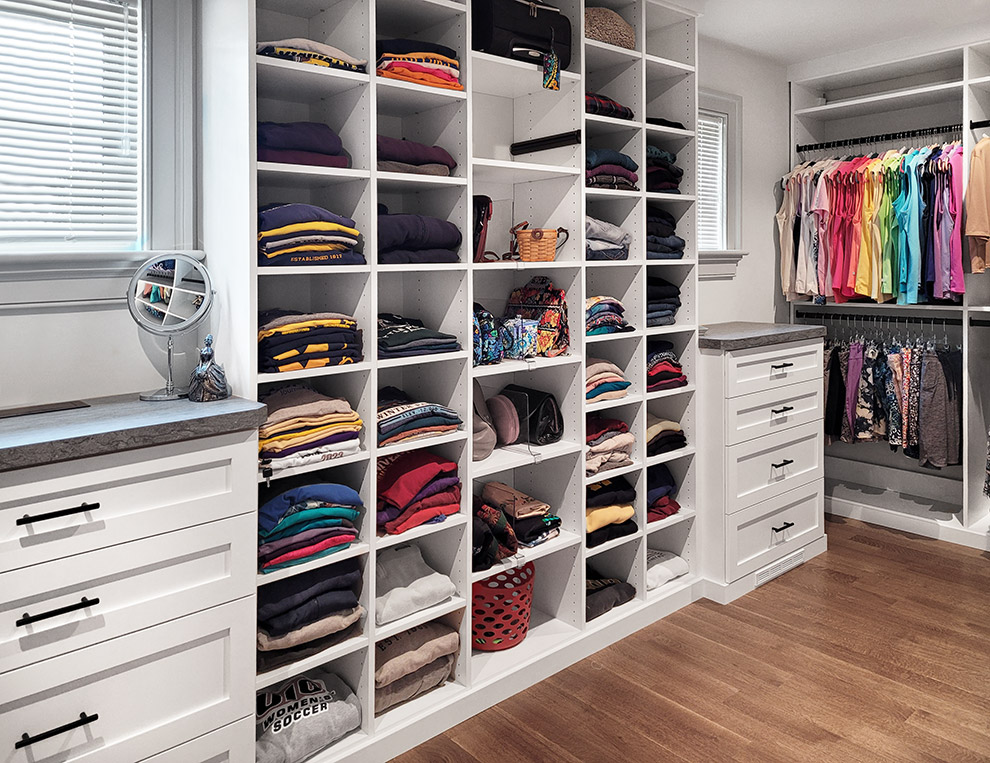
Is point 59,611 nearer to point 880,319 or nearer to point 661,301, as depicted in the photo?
point 661,301

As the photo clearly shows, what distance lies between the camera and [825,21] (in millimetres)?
3643

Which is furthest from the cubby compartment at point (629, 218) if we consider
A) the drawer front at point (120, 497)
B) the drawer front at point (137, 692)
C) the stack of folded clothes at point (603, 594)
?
the drawer front at point (137, 692)

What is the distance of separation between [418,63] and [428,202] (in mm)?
434

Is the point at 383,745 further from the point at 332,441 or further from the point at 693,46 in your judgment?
the point at 693,46

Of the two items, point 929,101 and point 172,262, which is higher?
point 929,101

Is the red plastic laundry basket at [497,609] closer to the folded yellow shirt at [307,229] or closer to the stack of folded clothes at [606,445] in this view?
the stack of folded clothes at [606,445]

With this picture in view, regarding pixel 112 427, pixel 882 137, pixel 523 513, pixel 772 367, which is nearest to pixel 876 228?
pixel 882 137

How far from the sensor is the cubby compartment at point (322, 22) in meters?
2.12

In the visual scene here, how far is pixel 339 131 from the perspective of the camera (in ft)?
7.36

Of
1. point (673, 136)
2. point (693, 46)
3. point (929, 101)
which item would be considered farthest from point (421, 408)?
point (929, 101)

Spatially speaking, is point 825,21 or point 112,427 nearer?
point 112,427

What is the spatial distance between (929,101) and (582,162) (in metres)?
2.55

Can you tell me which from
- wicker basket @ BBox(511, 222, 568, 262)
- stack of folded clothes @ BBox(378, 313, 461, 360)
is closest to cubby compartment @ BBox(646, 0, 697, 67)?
wicker basket @ BBox(511, 222, 568, 262)

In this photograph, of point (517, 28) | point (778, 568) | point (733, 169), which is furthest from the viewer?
point (733, 169)
